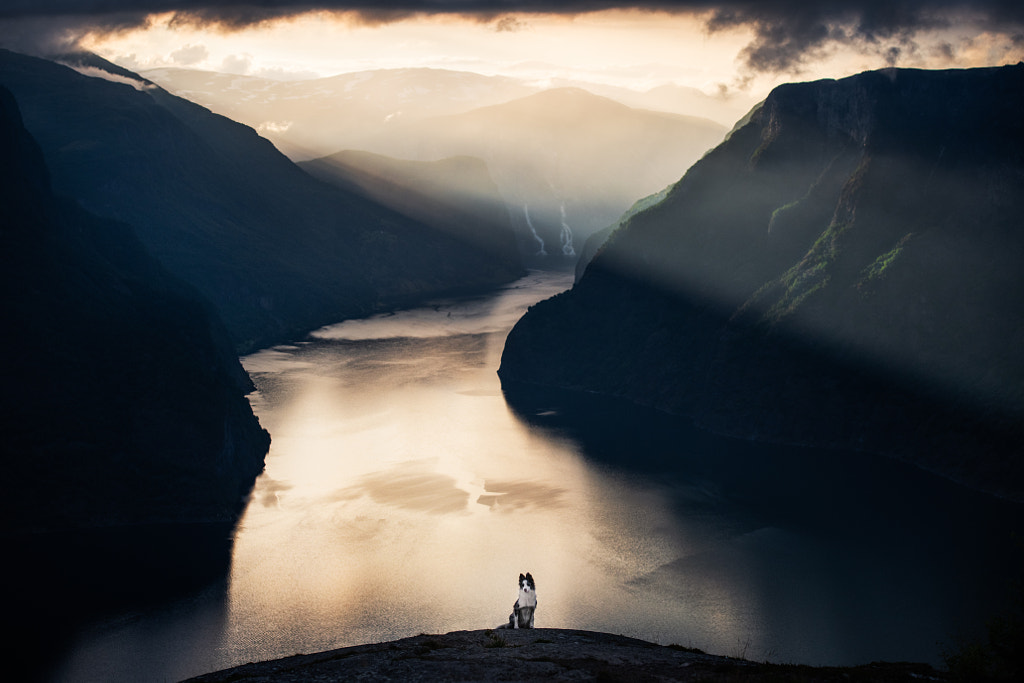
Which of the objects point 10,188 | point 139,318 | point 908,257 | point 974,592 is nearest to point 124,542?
point 139,318

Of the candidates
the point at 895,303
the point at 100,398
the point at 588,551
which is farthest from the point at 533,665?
the point at 895,303

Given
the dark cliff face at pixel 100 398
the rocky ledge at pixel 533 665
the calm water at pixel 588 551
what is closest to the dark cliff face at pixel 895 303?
the calm water at pixel 588 551

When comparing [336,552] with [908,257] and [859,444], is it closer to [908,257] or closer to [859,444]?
[859,444]

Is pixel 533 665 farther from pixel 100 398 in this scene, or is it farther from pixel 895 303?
pixel 895 303

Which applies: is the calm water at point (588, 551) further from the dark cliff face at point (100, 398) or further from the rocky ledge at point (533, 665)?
the rocky ledge at point (533, 665)

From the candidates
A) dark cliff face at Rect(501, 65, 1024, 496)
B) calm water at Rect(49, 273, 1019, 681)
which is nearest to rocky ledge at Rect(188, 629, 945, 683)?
calm water at Rect(49, 273, 1019, 681)

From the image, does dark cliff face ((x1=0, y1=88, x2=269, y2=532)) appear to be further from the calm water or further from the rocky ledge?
the rocky ledge
